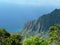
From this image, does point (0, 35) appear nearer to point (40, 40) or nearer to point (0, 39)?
point (0, 39)

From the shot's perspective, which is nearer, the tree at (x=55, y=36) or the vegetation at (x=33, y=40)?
the vegetation at (x=33, y=40)

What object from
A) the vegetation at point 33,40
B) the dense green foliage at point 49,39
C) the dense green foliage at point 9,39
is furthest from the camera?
the dense green foliage at point 49,39

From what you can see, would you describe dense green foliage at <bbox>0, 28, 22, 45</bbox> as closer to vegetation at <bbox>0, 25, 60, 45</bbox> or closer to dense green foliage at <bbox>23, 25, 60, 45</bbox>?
vegetation at <bbox>0, 25, 60, 45</bbox>

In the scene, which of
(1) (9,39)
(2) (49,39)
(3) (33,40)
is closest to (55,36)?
(2) (49,39)

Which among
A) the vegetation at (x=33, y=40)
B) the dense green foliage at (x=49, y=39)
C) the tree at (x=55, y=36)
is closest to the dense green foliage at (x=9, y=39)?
the vegetation at (x=33, y=40)

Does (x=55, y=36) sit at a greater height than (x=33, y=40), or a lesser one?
greater

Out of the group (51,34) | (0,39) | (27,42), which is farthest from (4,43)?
(51,34)

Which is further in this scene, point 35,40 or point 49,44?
point 49,44

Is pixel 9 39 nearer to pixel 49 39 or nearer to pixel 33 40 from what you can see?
pixel 33 40

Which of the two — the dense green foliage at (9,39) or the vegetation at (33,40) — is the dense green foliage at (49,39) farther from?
the dense green foliage at (9,39)

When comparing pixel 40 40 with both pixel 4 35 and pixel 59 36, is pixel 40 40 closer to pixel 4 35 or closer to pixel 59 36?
pixel 59 36

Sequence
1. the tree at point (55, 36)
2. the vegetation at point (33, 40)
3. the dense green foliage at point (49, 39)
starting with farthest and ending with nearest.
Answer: the tree at point (55, 36) < the dense green foliage at point (49, 39) < the vegetation at point (33, 40)
